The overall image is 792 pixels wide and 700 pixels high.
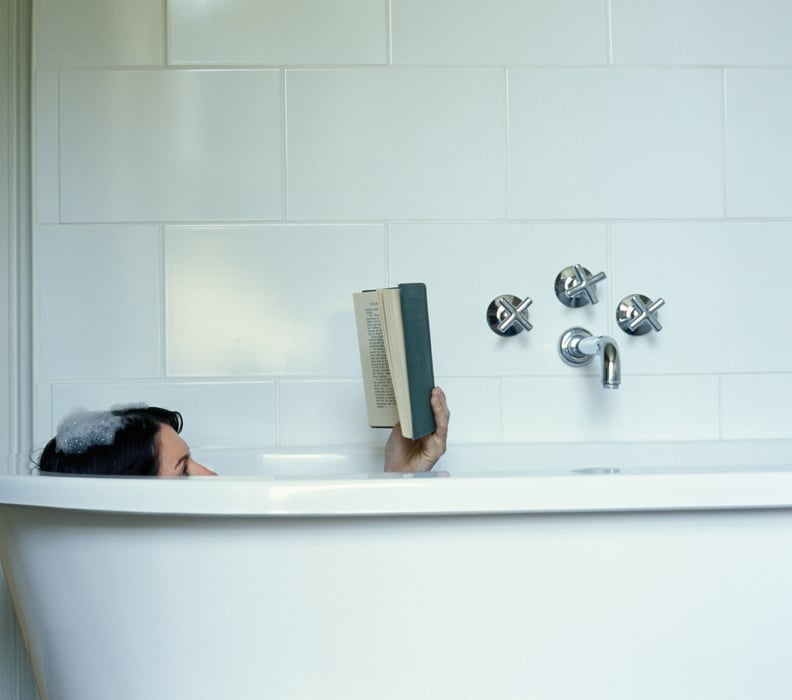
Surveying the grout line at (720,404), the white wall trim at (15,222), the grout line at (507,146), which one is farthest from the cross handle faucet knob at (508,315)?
the white wall trim at (15,222)

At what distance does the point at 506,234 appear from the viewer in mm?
Result: 1641

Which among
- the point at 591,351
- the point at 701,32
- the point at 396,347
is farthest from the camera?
the point at 701,32

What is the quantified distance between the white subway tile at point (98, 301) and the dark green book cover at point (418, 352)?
57cm

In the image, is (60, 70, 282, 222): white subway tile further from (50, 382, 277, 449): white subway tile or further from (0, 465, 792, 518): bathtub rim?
(0, 465, 792, 518): bathtub rim

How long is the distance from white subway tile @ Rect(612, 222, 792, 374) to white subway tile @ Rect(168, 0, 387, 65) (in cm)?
58

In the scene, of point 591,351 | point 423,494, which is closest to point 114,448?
point 423,494

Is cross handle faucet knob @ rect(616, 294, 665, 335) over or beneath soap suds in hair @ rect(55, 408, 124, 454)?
over

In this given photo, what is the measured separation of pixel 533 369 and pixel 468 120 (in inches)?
18.6

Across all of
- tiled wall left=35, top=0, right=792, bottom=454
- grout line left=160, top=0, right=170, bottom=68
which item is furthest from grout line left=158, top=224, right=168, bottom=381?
grout line left=160, top=0, right=170, bottom=68

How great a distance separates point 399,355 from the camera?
3.98 ft

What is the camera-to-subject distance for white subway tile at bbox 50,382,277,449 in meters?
1.59

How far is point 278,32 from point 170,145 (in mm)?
284

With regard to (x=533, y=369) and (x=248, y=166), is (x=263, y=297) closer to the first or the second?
(x=248, y=166)

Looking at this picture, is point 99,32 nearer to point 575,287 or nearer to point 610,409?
point 575,287
